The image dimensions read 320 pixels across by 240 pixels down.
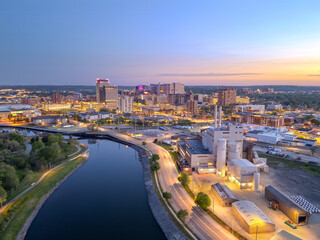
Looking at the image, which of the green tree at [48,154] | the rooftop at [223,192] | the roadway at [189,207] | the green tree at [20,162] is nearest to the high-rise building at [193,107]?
the roadway at [189,207]

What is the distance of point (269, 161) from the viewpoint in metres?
31.5

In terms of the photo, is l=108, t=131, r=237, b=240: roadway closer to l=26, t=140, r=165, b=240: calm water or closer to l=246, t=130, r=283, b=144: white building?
l=26, t=140, r=165, b=240: calm water

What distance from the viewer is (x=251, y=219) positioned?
52.1 ft

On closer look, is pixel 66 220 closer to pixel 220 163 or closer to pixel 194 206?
pixel 194 206

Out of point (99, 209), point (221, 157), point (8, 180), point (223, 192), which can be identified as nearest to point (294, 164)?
point (221, 157)

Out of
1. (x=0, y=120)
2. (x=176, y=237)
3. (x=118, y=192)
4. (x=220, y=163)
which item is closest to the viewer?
(x=176, y=237)

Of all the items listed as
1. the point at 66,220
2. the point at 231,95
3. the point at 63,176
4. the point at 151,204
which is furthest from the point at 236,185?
the point at 231,95

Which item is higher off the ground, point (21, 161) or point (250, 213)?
point (21, 161)

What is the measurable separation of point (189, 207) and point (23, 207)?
576 inches

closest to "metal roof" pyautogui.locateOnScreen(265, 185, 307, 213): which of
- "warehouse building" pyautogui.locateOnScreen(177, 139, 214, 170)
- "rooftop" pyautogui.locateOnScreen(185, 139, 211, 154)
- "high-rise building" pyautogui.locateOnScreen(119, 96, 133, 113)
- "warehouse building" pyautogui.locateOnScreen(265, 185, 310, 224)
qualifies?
"warehouse building" pyautogui.locateOnScreen(265, 185, 310, 224)

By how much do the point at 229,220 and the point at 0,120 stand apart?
81.9 metres

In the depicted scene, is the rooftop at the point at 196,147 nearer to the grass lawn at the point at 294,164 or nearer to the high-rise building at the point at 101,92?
the grass lawn at the point at 294,164

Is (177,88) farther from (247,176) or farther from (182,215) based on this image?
(182,215)

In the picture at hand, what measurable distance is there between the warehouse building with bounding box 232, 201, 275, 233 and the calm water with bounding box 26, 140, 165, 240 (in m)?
6.34
